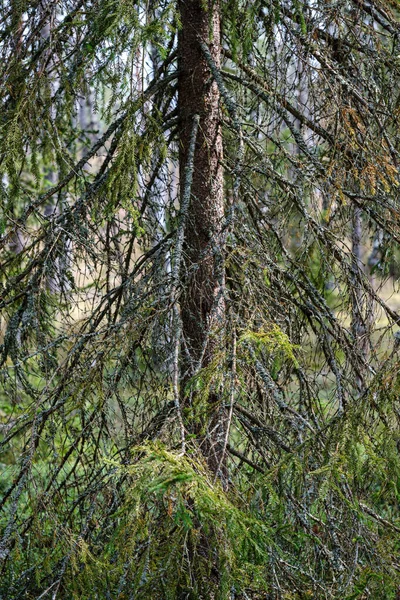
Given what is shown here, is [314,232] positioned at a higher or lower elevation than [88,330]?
higher

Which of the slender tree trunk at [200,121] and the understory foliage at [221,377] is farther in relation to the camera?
the slender tree trunk at [200,121]

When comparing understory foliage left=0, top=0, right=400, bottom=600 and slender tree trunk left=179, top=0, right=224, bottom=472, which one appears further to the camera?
slender tree trunk left=179, top=0, right=224, bottom=472

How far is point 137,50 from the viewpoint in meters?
3.62

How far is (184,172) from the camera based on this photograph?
4.38 m

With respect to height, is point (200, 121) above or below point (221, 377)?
above

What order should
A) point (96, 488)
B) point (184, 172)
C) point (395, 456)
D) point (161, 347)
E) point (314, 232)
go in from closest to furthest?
point (395, 456)
point (96, 488)
point (161, 347)
point (314, 232)
point (184, 172)

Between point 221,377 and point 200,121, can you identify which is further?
point 200,121

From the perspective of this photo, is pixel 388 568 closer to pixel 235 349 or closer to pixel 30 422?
pixel 235 349

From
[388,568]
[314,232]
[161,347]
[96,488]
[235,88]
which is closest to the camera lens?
[388,568]


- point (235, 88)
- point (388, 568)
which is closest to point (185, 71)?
point (235, 88)

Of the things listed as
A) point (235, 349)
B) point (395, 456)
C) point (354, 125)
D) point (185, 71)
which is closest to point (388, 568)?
point (395, 456)

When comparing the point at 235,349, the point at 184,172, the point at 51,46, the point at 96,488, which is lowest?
the point at 96,488

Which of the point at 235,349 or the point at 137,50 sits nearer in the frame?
the point at 235,349

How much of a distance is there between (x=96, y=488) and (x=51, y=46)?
251 cm
